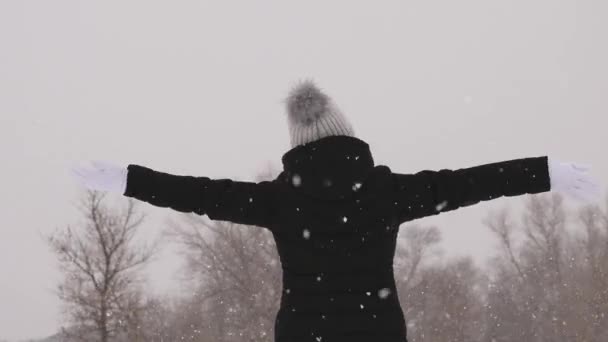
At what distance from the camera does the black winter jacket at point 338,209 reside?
7.55 ft

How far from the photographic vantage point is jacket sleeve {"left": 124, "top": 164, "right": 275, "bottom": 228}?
2.45m

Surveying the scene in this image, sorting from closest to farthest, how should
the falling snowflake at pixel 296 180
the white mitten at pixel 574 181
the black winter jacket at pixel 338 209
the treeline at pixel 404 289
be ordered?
the black winter jacket at pixel 338 209 < the falling snowflake at pixel 296 180 < the white mitten at pixel 574 181 < the treeline at pixel 404 289

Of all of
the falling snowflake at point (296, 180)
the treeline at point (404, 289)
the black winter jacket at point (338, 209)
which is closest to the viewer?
the black winter jacket at point (338, 209)

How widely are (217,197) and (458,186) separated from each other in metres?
0.99

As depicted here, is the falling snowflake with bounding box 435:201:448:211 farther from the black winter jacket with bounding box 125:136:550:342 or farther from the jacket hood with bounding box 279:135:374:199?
the jacket hood with bounding box 279:135:374:199

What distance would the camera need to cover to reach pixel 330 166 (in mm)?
2355

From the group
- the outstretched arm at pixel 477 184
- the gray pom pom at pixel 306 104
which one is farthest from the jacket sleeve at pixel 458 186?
the gray pom pom at pixel 306 104

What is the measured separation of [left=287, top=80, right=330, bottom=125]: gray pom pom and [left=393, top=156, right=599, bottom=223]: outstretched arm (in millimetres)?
429

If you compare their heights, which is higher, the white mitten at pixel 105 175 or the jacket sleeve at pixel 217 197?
the white mitten at pixel 105 175

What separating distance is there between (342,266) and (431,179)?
0.51m

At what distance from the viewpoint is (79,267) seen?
63.2ft

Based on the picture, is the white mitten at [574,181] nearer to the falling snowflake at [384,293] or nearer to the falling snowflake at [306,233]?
the falling snowflake at [384,293]

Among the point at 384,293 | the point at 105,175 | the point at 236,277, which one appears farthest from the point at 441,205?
the point at 236,277

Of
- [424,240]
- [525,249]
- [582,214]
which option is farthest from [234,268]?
[582,214]
